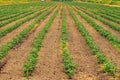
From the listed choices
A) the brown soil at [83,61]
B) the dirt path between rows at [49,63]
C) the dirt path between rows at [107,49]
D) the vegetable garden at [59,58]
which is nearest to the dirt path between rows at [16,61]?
the vegetable garden at [59,58]

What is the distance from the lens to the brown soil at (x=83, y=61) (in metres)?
14.7

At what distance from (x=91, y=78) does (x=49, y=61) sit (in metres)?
3.51

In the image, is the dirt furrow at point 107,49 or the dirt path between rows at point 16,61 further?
the dirt furrow at point 107,49

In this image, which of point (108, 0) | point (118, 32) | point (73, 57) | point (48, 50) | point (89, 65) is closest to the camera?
point (89, 65)

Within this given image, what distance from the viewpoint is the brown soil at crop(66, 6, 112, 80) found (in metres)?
14.7

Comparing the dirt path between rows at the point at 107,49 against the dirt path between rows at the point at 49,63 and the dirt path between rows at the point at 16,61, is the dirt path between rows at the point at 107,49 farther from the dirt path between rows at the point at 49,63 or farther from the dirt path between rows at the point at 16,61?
the dirt path between rows at the point at 16,61

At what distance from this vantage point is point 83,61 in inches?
679

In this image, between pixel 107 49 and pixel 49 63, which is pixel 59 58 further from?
pixel 107 49

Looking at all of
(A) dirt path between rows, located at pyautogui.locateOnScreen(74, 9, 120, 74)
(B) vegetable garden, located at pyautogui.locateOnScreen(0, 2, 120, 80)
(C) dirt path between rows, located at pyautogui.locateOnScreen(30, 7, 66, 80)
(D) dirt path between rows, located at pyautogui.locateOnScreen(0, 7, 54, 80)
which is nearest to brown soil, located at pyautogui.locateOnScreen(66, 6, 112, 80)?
(B) vegetable garden, located at pyautogui.locateOnScreen(0, 2, 120, 80)

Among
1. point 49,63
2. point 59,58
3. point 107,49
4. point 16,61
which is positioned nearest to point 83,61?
point 59,58

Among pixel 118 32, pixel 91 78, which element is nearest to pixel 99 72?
pixel 91 78

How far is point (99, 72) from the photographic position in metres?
15.3

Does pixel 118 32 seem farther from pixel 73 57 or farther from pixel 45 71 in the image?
pixel 45 71

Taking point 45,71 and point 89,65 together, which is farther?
point 89,65
